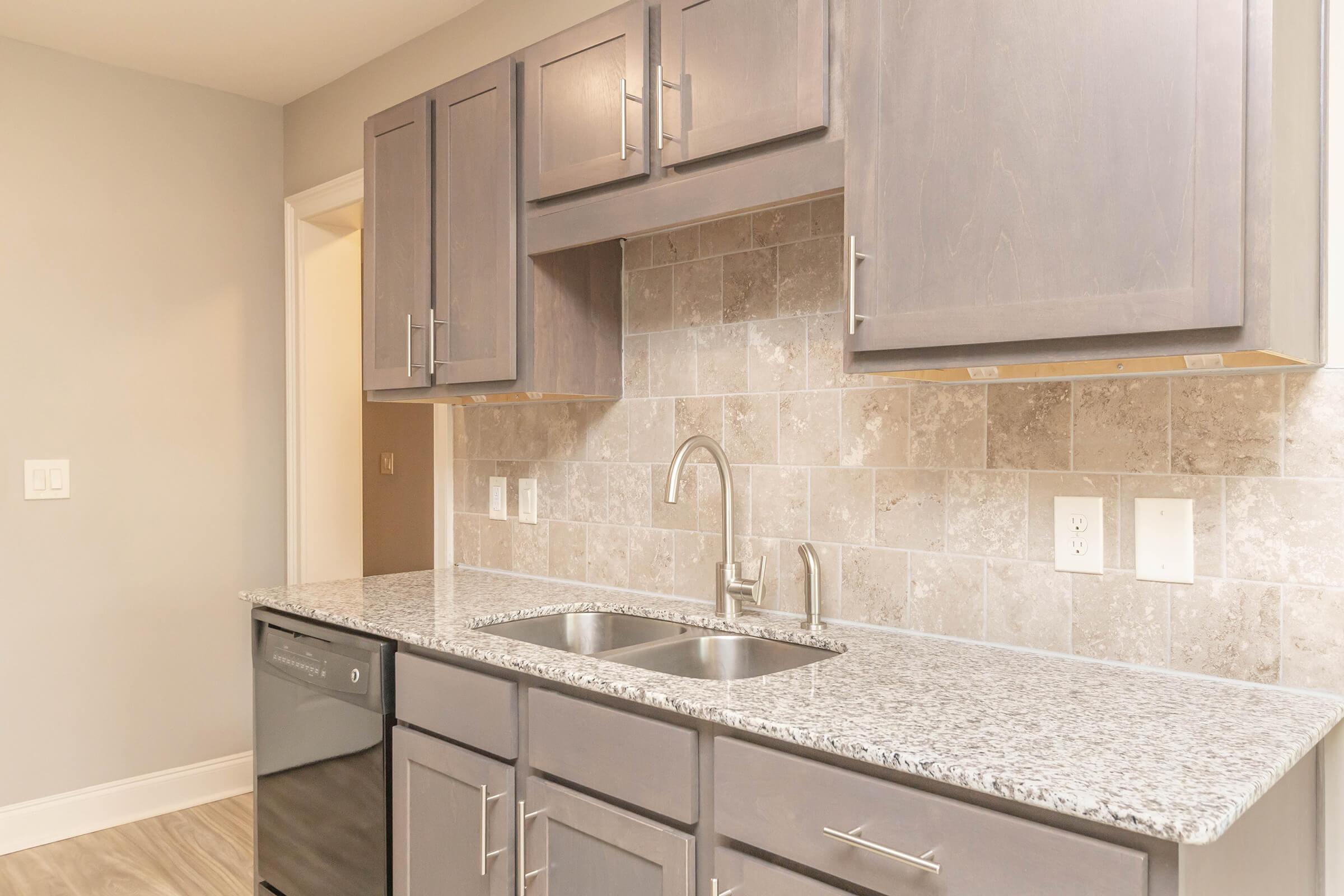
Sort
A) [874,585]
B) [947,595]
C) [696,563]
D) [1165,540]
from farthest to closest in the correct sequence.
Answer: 1. [696,563]
2. [874,585]
3. [947,595]
4. [1165,540]

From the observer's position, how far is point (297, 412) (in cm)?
338

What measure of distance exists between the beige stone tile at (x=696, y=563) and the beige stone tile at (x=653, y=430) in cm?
20

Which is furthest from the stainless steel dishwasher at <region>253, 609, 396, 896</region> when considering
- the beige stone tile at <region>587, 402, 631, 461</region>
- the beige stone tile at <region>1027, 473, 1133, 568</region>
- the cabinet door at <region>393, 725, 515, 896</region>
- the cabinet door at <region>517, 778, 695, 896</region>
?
the beige stone tile at <region>1027, 473, 1133, 568</region>

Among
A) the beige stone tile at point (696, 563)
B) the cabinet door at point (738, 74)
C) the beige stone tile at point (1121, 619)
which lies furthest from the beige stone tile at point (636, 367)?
the beige stone tile at point (1121, 619)

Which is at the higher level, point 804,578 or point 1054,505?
point 1054,505

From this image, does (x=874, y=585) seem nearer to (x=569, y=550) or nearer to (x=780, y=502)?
(x=780, y=502)

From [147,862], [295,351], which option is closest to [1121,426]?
[295,351]

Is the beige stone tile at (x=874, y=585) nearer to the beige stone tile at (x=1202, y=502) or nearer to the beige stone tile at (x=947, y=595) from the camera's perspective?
the beige stone tile at (x=947, y=595)

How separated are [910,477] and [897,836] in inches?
31.0

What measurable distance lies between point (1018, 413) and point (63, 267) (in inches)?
117

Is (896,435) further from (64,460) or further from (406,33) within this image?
(64,460)

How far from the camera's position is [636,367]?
2.26 metres

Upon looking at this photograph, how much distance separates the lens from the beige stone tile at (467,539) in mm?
2713

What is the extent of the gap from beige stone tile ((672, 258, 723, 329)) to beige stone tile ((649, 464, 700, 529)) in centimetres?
34
